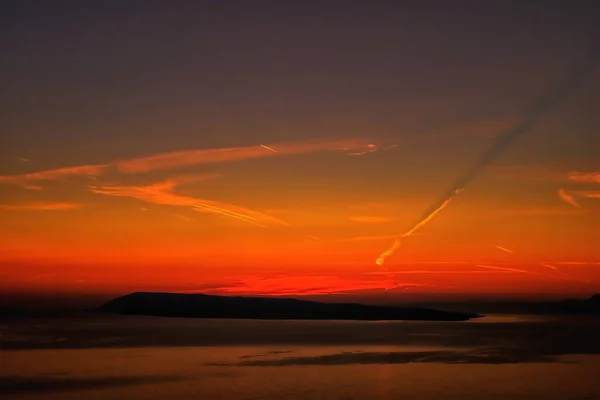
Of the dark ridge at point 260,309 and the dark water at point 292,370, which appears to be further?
the dark ridge at point 260,309

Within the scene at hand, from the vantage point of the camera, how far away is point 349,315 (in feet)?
303

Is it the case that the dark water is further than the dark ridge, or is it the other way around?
the dark ridge

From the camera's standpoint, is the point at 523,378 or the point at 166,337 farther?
the point at 166,337

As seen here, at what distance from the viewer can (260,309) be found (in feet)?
305

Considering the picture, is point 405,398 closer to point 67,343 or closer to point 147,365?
point 147,365

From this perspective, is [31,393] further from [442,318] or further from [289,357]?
[442,318]

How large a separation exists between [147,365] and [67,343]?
39.0 feet

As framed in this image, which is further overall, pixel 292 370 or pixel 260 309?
pixel 260 309

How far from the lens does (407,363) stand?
3044 centimetres

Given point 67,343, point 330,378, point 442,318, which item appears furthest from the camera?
point 442,318

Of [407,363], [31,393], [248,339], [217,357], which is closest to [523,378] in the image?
[407,363]

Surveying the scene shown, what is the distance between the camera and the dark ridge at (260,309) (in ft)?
303

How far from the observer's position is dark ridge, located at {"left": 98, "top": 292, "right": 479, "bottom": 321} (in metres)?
92.4

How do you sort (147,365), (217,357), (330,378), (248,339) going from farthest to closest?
(248,339), (217,357), (147,365), (330,378)
